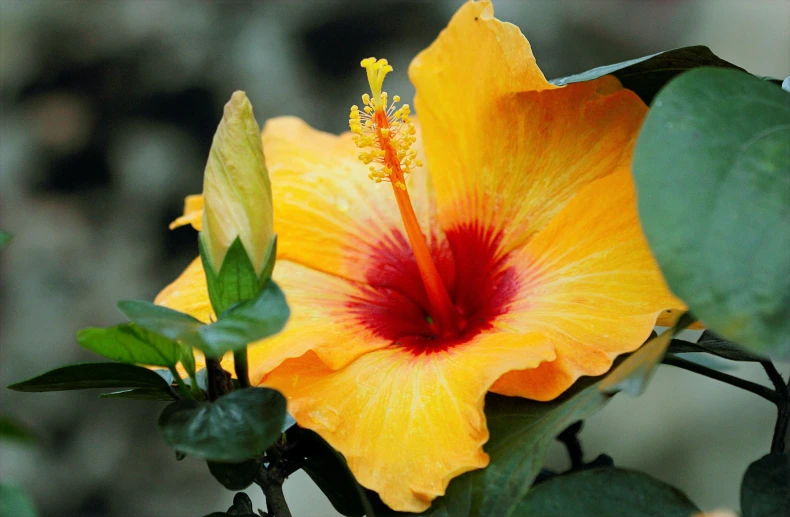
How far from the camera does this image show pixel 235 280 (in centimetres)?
53

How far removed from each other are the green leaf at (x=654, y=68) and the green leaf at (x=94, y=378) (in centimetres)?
38

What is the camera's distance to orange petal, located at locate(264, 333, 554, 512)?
535mm

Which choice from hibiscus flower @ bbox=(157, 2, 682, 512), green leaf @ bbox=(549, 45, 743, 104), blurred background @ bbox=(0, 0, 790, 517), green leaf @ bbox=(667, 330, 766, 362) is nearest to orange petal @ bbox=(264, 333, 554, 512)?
hibiscus flower @ bbox=(157, 2, 682, 512)

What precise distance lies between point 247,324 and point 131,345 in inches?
4.6

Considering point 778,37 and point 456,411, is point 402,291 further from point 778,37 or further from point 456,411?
point 778,37

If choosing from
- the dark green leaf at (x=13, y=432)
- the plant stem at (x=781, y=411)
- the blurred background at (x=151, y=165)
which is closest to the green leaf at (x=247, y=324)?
the dark green leaf at (x=13, y=432)

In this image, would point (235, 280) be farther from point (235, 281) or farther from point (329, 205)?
point (329, 205)

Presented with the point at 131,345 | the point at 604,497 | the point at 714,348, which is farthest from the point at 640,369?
the point at 131,345

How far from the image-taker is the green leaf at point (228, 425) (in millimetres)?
466

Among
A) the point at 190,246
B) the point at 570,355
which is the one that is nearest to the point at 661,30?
the point at 190,246

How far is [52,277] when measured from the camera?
1.59 m

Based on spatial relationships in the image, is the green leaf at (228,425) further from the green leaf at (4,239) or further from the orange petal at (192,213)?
the orange petal at (192,213)

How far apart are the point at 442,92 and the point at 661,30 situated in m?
1.05

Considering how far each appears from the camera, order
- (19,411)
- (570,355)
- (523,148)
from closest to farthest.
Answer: (570,355), (523,148), (19,411)
